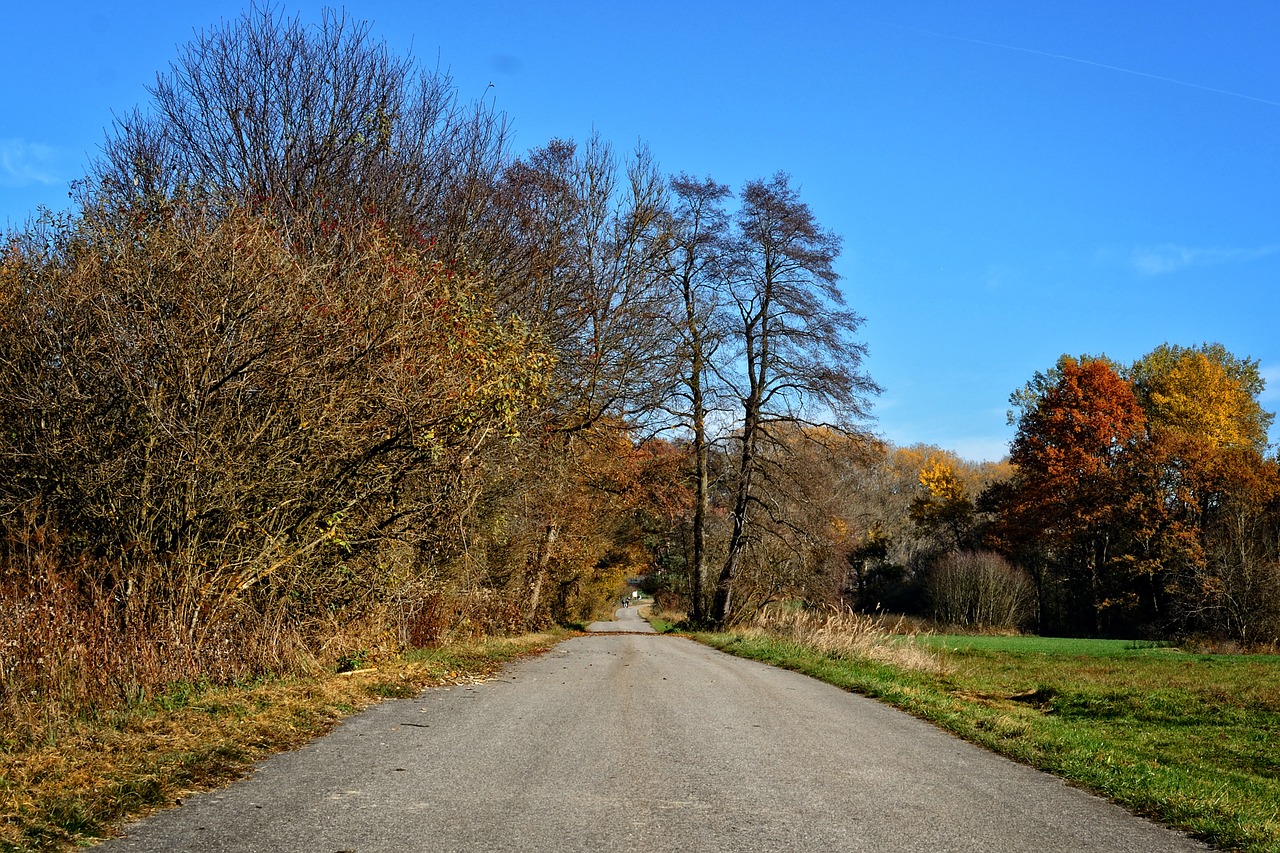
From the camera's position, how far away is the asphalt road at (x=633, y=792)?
4.55m

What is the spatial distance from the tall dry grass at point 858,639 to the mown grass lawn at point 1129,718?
1.19 ft

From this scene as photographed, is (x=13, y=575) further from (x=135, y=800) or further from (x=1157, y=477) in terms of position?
(x=1157, y=477)

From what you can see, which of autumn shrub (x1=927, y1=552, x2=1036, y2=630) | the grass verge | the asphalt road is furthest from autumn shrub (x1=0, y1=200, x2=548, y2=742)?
autumn shrub (x1=927, y1=552, x2=1036, y2=630)

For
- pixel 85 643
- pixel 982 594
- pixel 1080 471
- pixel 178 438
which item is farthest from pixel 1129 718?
pixel 1080 471

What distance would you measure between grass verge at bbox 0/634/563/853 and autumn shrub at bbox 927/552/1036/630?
141ft

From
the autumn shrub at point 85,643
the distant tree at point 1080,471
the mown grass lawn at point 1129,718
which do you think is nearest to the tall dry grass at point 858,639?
the mown grass lawn at point 1129,718

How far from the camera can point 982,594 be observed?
4672 centimetres

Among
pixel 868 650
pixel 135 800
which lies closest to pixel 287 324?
pixel 135 800

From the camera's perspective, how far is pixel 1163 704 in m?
16.2

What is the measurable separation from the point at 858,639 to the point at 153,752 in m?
15.1

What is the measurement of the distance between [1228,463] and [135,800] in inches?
1883

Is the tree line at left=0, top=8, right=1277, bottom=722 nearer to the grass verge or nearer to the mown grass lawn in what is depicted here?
the grass verge

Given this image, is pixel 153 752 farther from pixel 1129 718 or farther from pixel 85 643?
pixel 1129 718

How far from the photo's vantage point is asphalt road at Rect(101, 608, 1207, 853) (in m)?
4.55
